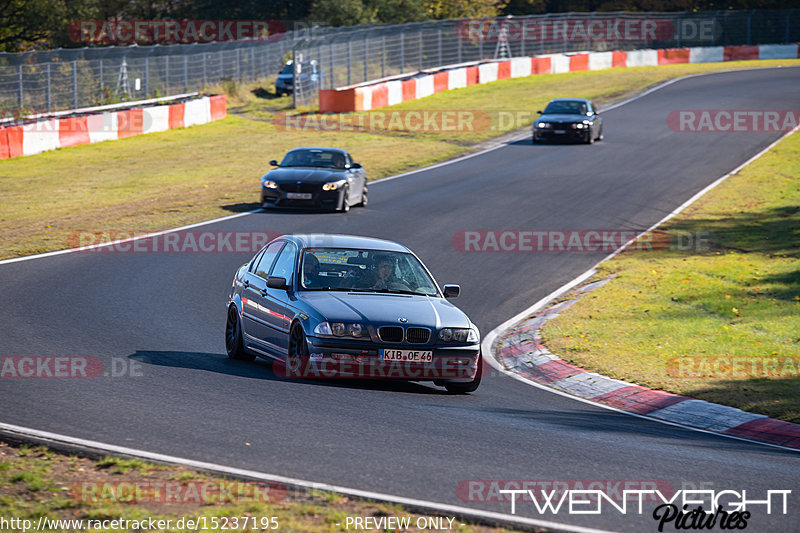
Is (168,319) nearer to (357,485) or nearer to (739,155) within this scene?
(357,485)

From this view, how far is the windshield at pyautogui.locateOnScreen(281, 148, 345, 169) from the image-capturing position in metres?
24.4

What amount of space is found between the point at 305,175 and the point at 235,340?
12106mm

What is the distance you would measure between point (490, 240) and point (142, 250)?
689 centimetres

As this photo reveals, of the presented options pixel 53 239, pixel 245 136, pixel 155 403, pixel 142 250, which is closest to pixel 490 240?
pixel 142 250

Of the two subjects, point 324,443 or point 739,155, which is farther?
point 739,155

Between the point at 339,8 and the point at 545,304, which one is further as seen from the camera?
the point at 339,8

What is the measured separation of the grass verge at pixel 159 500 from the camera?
5867 mm

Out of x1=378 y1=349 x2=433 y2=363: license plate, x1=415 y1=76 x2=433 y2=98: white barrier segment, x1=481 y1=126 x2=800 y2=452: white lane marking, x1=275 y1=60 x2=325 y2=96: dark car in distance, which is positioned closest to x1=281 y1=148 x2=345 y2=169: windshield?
x1=481 y1=126 x2=800 y2=452: white lane marking

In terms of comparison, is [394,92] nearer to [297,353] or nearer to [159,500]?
[297,353]

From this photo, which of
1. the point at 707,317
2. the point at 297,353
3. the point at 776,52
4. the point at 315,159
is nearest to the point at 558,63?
the point at 776,52

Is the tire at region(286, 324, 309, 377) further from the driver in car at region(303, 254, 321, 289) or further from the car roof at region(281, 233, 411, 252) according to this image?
the car roof at region(281, 233, 411, 252)

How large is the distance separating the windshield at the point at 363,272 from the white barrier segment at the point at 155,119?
28.6m

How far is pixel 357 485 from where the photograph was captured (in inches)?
262

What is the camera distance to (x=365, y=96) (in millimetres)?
45312
